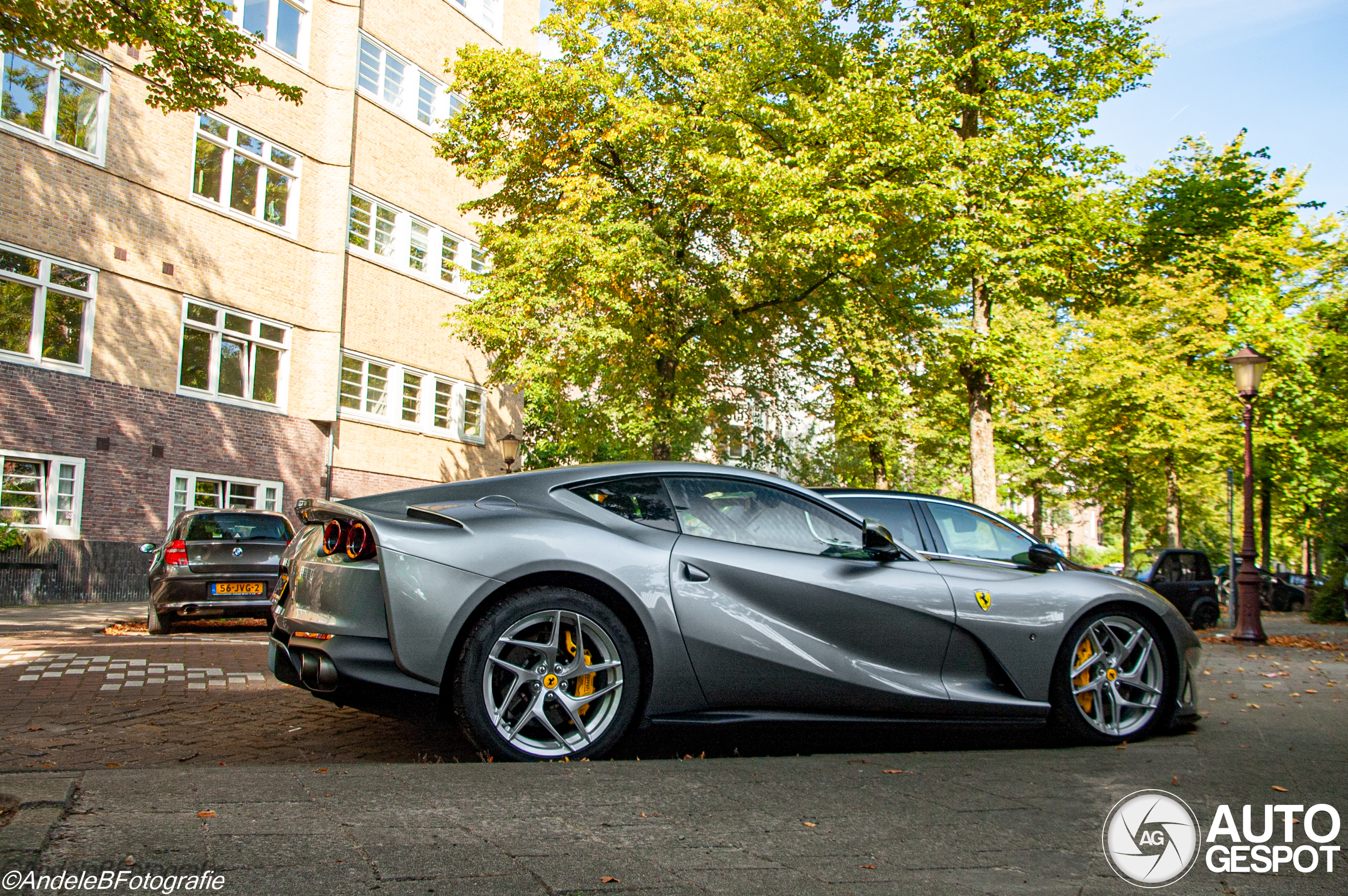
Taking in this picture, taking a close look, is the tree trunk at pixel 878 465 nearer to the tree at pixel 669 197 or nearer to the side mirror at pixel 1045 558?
the tree at pixel 669 197

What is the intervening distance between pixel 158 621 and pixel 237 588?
91 cm

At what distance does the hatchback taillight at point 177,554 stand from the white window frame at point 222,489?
614 cm

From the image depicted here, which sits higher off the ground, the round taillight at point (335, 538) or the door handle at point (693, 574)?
the round taillight at point (335, 538)

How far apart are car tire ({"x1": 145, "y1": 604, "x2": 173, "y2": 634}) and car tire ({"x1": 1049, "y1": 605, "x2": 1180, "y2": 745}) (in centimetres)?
1026

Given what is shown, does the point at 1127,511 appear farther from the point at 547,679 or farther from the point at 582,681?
the point at 547,679

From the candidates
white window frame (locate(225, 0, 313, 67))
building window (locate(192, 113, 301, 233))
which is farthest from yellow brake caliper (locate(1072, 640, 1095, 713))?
white window frame (locate(225, 0, 313, 67))

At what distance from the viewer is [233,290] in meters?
20.7

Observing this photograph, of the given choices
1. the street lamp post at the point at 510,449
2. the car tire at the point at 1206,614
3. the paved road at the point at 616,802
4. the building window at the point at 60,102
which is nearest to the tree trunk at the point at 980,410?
the car tire at the point at 1206,614

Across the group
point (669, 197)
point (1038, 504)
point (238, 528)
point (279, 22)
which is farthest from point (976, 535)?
point (1038, 504)

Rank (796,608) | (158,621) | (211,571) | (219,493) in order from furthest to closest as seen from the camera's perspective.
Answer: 1. (219,493)
2. (211,571)
3. (158,621)
4. (796,608)

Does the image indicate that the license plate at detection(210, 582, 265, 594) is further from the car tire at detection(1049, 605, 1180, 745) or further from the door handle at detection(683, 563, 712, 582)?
the car tire at detection(1049, 605, 1180, 745)

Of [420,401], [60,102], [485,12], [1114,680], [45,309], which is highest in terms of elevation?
[485,12]

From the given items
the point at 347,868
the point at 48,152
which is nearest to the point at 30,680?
the point at 347,868

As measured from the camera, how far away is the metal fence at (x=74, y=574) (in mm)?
16531
